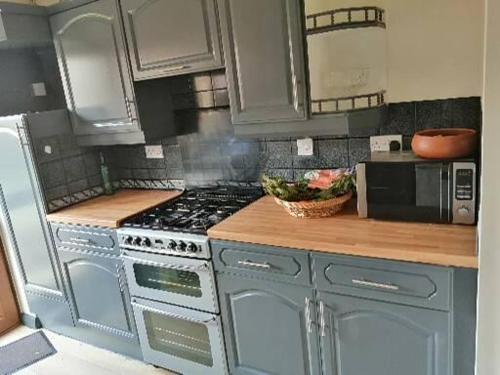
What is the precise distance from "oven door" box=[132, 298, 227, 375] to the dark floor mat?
0.86 metres

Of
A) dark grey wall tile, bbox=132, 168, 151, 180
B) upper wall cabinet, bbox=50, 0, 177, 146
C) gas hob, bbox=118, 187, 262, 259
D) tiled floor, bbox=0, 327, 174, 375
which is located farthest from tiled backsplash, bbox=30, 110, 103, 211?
tiled floor, bbox=0, 327, 174, 375

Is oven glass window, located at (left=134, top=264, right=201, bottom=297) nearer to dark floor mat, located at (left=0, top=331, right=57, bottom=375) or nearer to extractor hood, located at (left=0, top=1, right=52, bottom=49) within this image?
dark floor mat, located at (left=0, top=331, right=57, bottom=375)

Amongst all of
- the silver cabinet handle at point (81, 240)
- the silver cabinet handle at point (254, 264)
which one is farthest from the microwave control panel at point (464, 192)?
the silver cabinet handle at point (81, 240)

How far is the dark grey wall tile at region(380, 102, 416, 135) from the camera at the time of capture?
1.88 meters

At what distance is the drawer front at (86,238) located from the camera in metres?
2.21

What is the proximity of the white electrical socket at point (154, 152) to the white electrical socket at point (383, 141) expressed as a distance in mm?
1374

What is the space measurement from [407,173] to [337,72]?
0.55 meters

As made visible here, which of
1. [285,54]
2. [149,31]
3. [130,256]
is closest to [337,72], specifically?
[285,54]

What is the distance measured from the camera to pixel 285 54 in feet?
5.74

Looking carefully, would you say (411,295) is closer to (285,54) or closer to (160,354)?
(285,54)

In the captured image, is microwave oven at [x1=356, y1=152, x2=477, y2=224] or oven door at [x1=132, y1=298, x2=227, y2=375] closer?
microwave oven at [x1=356, y1=152, x2=477, y2=224]

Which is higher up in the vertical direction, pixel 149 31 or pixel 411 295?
pixel 149 31

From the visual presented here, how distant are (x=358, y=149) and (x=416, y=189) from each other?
476 millimetres

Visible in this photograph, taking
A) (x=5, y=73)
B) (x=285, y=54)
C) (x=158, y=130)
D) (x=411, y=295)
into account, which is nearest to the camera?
(x=411, y=295)
